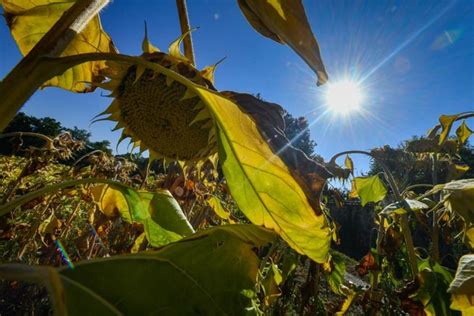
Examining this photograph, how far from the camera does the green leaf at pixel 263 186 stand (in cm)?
40

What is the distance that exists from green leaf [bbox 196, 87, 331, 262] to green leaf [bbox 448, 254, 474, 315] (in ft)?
0.91

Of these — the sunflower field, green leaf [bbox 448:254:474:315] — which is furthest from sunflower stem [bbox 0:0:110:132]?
green leaf [bbox 448:254:474:315]

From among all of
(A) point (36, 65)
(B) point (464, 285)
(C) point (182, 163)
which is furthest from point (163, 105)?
(B) point (464, 285)

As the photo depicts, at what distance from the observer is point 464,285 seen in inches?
21.5

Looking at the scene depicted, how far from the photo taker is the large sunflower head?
66cm

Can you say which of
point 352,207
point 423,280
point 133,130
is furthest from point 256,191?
point 352,207

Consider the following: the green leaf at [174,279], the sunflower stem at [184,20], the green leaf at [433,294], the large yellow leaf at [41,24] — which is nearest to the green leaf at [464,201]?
the green leaf at [433,294]

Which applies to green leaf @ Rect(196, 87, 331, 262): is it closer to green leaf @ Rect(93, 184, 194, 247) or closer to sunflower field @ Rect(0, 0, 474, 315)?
sunflower field @ Rect(0, 0, 474, 315)

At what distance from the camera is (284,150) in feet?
1.34

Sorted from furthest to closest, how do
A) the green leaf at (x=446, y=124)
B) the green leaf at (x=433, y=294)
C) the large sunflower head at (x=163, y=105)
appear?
the green leaf at (x=446, y=124), the green leaf at (x=433, y=294), the large sunflower head at (x=163, y=105)

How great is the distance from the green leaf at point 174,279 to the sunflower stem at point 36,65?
0.52 feet

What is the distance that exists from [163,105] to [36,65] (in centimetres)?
33

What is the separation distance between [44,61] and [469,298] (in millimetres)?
767

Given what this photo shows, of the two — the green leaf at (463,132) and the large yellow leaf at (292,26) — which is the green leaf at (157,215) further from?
the green leaf at (463,132)
